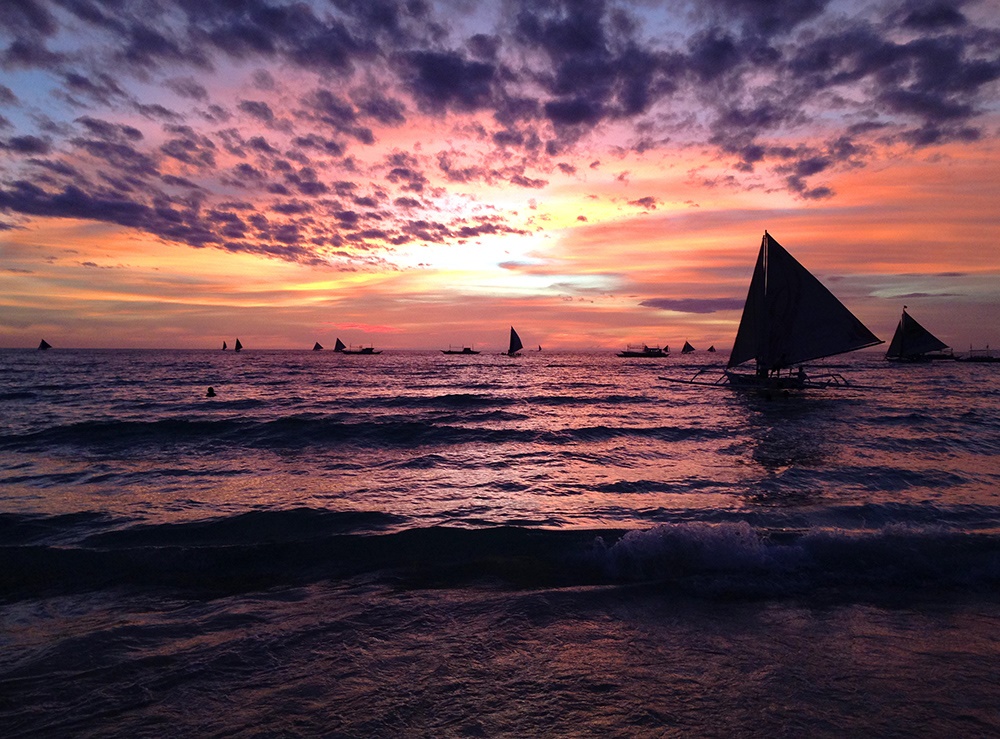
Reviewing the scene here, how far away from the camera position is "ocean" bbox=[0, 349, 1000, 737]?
4.77 meters

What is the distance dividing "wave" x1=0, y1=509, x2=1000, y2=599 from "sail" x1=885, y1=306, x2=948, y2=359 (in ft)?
385

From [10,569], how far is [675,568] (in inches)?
412

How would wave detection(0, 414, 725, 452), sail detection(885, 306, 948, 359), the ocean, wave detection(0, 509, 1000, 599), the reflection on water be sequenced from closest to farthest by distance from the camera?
the ocean < wave detection(0, 509, 1000, 599) < the reflection on water < wave detection(0, 414, 725, 452) < sail detection(885, 306, 948, 359)

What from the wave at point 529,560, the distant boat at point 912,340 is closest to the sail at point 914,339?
the distant boat at point 912,340

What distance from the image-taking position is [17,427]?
81.8 feet

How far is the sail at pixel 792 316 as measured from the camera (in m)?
37.4

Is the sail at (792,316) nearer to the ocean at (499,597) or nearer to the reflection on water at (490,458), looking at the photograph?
the reflection on water at (490,458)

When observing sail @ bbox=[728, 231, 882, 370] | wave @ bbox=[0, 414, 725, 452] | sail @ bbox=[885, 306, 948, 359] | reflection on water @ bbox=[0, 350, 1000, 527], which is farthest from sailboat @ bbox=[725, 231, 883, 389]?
sail @ bbox=[885, 306, 948, 359]

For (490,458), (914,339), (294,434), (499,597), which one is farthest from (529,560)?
(914,339)

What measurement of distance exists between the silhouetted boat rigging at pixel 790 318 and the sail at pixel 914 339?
83022 mm

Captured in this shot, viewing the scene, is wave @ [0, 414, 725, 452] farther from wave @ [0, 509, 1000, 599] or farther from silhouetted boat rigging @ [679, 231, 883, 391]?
silhouetted boat rigging @ [679, 231, 883, 391]

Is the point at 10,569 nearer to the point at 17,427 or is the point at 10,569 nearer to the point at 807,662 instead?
the point at 807,662

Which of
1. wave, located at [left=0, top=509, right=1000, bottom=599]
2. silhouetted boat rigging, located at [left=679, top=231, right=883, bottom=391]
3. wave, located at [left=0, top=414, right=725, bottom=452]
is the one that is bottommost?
wave, located at [left=0, top=414, right=725, bottom=452]

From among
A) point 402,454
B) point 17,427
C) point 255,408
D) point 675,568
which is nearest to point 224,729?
point 675,568
